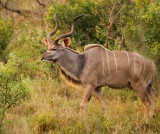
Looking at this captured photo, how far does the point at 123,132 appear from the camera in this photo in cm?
321

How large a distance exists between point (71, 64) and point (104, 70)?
0.53 meters

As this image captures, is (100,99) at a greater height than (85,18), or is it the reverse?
(85,18)

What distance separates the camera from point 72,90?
16.5 feet

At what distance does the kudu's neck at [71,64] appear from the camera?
4.17m

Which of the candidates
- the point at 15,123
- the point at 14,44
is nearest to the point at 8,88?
the point at 15,123

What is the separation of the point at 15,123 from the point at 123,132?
1393 mm

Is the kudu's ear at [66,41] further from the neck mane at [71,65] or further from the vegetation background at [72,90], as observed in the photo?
the vegetation background at [72,90]

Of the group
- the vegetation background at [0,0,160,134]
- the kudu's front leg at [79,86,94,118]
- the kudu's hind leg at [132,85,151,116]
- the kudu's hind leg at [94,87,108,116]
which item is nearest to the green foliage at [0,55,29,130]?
the vegetation background at [0,0,160,134]

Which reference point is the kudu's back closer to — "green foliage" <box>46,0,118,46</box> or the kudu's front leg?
the kudu's front leg

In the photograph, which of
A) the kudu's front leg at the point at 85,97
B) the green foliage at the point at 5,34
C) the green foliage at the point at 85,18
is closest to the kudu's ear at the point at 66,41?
the kudu's front leg at the point at 85,97

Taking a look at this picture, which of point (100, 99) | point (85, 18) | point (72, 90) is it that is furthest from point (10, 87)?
point (85, 18)

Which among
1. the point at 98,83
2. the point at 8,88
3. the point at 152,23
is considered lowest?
the point at 98,83

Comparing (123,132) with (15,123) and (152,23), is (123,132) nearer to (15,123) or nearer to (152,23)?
(15,123)

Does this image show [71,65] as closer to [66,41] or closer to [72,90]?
[66,41]
